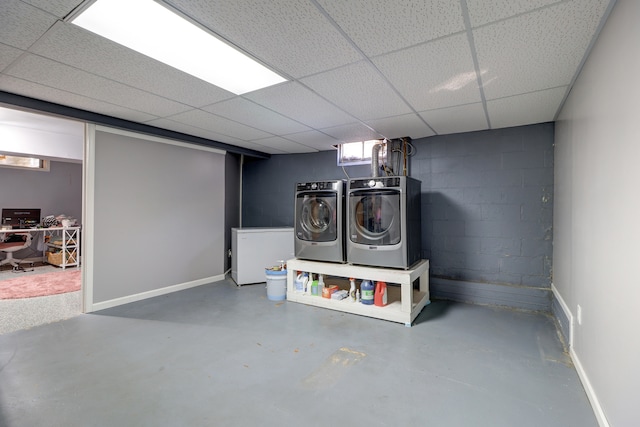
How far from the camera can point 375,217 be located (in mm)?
3283

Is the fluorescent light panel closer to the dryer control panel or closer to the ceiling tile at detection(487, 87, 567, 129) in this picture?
the dryer control panel

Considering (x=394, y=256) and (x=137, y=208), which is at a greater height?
(x=137, y=208)

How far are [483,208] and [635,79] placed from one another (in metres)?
2.50

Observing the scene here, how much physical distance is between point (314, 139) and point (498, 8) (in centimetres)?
280

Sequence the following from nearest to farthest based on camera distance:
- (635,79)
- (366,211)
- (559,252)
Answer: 1. (635,79)
2. (559,252)
3. (366,211)

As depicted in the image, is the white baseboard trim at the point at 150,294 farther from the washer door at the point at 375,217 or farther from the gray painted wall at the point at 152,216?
the washer door at the point at 375,217

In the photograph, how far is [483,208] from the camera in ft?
11.7

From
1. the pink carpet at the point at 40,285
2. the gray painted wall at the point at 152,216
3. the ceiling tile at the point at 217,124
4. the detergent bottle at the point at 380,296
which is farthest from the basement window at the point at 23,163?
the detergent bottle at the point at 380,296

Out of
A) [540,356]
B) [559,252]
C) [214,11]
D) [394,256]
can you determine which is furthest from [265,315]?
[559,252]

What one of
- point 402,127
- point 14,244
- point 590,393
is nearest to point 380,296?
point 590,393

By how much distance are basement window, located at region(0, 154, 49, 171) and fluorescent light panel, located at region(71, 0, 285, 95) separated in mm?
5872

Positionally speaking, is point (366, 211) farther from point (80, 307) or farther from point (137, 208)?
point (80, 307)

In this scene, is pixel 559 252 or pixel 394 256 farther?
pixel 394 256

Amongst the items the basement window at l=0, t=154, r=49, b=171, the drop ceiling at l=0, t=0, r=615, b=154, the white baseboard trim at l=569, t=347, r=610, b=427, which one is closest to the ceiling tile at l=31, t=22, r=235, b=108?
the drop ceiling at l=0, t=0, r=615, b=154
